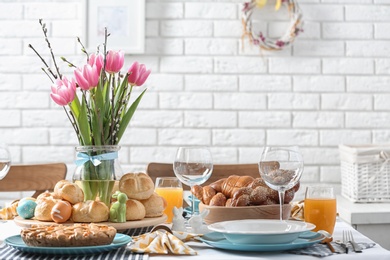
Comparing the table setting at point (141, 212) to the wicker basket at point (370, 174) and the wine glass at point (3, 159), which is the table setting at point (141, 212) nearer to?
the wine glass at point (3, 159)

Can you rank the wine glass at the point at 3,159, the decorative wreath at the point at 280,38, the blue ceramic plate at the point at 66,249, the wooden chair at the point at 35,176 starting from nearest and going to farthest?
the blue ceramic plate at the point at 66,249 < the wine glass at the point at 3,159 < the wooden chair at the point at 35,176 < the decorative wreath at the point at 280,38

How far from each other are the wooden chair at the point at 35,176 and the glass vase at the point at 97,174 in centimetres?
80

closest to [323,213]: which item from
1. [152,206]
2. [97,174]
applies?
[152,206]

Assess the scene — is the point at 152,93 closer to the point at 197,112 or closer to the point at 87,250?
the point at 197,112

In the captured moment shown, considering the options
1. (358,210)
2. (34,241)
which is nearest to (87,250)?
(34,241)

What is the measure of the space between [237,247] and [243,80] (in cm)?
170

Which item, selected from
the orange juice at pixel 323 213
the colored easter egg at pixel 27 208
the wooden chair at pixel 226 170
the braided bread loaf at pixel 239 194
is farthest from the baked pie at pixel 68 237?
the wooden chair at pixel 226 170

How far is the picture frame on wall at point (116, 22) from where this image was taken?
2.87 m

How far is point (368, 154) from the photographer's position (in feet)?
8.44

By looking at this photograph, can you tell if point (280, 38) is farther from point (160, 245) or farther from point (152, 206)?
point (160, 245)

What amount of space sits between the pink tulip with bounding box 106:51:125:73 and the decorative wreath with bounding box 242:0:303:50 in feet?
4.55

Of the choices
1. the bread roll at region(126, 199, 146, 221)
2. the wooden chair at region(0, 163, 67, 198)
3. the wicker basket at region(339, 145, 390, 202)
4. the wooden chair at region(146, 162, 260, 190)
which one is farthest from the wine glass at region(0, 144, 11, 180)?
the wicker basket at region(339, 145, 390, 202)

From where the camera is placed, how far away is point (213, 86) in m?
2.91

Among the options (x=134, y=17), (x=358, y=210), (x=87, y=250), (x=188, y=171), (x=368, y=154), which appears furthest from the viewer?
(x=134, y=17)
